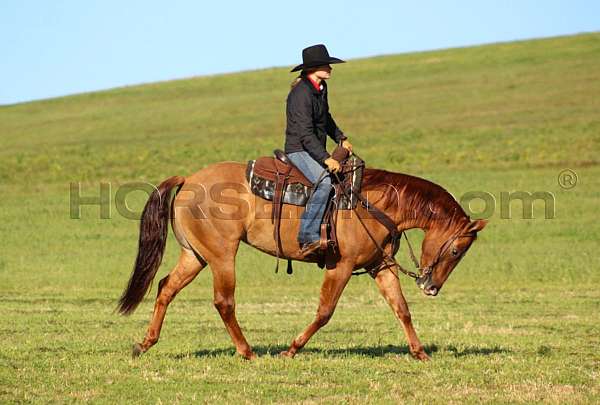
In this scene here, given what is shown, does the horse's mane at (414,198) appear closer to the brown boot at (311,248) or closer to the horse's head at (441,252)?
the horse's head at (441,252)

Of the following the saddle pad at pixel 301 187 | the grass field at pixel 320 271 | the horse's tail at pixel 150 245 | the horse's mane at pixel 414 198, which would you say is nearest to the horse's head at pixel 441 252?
the horse's mane at pixel 414 198

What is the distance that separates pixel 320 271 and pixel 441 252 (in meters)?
11.4

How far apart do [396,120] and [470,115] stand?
321 cm

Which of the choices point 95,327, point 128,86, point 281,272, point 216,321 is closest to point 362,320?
point 216,321

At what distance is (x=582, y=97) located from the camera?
42.1m

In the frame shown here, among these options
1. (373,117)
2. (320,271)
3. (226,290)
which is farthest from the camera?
(373,117)

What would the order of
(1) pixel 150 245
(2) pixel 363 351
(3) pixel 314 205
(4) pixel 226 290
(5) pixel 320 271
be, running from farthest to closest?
(5) pixel 320 271, (2) pixel 363 351, (1) pixel 150 245, (4) pixel 226 290, (3) pixel 314 205

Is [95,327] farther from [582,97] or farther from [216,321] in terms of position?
[582,97]

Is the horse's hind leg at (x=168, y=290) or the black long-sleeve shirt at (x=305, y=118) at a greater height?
the black long-sleeve shirt at (x=305, y=118)

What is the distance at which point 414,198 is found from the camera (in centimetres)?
970

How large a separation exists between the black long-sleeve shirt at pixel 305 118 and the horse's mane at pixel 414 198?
622mm

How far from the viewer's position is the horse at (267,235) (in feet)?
31.1

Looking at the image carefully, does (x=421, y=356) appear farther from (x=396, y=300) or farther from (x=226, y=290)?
(x=226, y=290)

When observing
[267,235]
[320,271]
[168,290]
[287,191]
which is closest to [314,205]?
[287,191]
